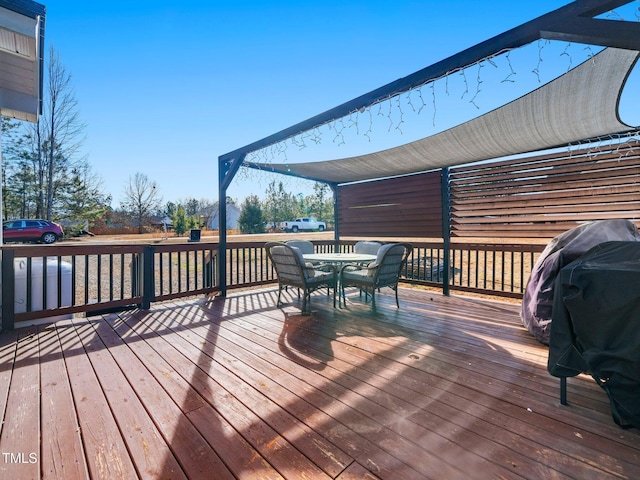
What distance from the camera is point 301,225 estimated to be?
2575 centimetres

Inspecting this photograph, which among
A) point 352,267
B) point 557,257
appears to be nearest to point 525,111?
point 557,257

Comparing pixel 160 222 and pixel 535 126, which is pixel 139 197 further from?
pixel 535 126

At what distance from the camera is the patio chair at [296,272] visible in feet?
11.6

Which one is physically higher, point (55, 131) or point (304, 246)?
point (55, 131)

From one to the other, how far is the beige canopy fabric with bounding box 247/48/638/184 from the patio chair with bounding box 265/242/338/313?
1.93 metres

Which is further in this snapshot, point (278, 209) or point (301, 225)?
point (278, 209)

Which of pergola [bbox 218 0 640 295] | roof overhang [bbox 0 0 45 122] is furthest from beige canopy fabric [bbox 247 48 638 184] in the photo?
roof overhang [bbox 0 0 45 122]

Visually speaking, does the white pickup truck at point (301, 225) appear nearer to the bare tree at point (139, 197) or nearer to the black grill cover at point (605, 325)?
the bare tree at point (139, 197)

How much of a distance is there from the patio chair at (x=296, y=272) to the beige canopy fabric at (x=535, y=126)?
1931 mm

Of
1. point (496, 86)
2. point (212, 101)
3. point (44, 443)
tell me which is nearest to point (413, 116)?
point (496, 86)

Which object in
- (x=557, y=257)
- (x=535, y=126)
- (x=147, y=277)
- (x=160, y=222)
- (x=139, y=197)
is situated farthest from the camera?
(x=160, y=222)

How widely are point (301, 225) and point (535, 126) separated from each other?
75.5ft

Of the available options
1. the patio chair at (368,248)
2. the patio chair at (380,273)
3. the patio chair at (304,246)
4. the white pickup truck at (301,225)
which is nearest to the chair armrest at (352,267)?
the patio chair at (380,273)

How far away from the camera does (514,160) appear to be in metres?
4.13
